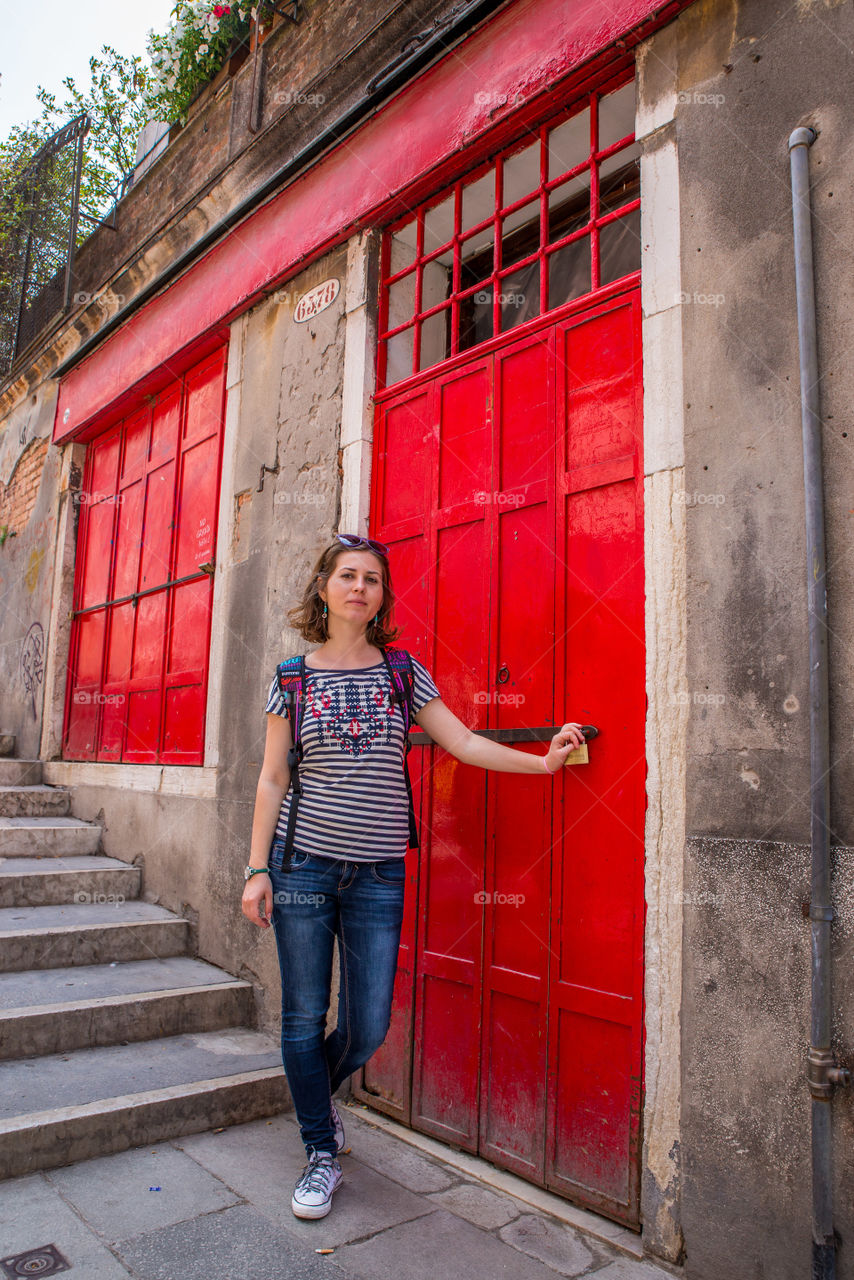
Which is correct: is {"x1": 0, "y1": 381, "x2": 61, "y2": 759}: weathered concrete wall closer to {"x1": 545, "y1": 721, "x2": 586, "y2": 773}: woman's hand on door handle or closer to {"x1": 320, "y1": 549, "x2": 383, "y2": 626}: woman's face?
{"x1": 320, "y1": 549, "x2": 383, "y2": 626}: woman's face

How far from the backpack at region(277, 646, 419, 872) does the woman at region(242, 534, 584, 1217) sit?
0.9 inches

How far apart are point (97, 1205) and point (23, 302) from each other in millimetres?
8752

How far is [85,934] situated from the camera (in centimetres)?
423

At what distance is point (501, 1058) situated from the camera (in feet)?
9.91

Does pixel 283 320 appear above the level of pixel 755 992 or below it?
above

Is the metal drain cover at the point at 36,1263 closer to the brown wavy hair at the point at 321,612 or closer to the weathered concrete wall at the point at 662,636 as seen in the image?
the weathered concrete wall at the point at 662,636

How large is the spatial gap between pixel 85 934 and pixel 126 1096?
133 cm

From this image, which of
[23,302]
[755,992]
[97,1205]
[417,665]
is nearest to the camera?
[755,992]

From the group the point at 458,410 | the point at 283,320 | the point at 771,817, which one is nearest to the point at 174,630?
the point at 283,320

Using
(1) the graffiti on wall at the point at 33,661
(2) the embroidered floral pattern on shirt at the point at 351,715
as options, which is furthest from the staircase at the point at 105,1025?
(1) the graffiti on wall at the point at 33,661

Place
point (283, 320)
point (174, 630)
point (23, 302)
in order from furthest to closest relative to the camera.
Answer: point (23, 302) < point (174, 630) < point (283, 320)

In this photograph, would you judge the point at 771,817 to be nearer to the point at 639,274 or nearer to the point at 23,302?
the point at 639,274

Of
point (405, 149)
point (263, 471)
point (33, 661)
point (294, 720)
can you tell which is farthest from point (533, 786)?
point (33, 661)

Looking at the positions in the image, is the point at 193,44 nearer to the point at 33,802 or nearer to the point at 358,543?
the point at 358,543
